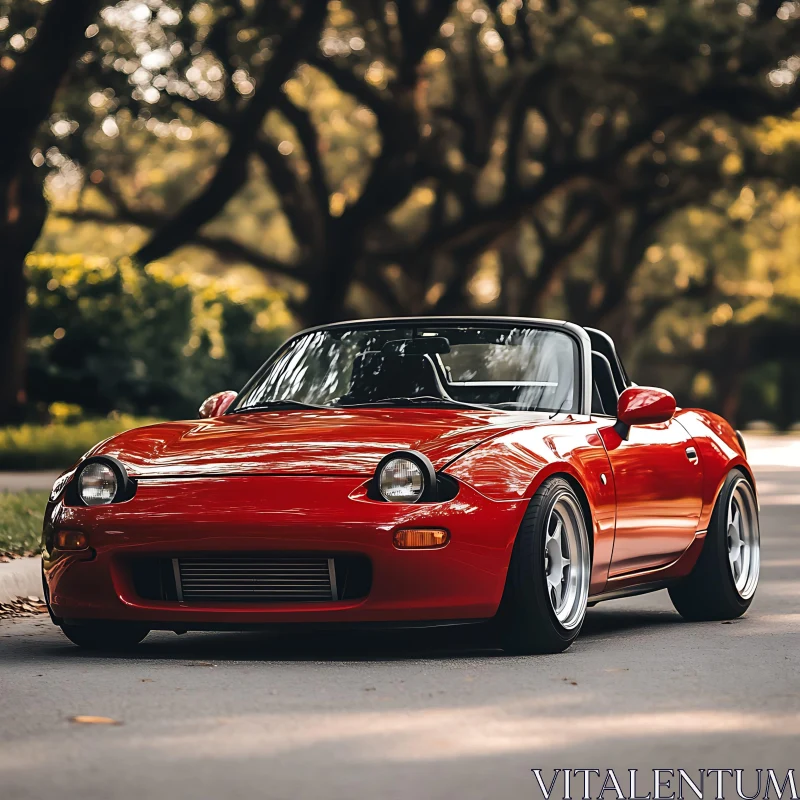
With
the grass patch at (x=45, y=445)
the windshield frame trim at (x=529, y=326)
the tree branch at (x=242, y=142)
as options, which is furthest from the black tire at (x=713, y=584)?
the tree branch at (x=242, y=142)

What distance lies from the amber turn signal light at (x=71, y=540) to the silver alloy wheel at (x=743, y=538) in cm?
347

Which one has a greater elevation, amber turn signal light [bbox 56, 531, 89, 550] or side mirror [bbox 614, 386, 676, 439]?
side mirror [bbox 614, 386, 676, 439]

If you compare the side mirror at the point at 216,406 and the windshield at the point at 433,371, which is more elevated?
the windshield at the point at 433,371

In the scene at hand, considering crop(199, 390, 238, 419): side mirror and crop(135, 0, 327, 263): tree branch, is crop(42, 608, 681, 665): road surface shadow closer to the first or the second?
crop(199, 390, 238, 419): side mirror

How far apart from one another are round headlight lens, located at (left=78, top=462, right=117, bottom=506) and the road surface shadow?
25.0 inches

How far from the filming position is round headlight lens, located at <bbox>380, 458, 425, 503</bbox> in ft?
24.0

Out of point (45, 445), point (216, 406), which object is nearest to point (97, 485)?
point (216, 406)

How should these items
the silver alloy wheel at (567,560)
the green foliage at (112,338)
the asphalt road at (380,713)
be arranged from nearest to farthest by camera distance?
the asphalt road at (380,713), the silver alloy wheel at (567,560), the green foliage at (112,338)

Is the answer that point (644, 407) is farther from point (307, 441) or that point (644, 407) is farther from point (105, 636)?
point (105, 636)

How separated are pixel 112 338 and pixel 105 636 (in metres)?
19.8

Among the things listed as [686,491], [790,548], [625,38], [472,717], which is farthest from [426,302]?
[472,717]

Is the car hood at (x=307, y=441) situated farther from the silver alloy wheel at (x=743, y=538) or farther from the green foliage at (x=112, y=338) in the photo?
the green foliage at (x=112, y=338)

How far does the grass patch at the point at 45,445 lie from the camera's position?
2175 centimetres

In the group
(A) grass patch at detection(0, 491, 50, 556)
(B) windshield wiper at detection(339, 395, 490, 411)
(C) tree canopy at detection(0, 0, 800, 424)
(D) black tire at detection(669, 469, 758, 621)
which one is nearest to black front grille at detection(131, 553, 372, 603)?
(B) windshield wiper at detection(339, 395, 490, 411)
